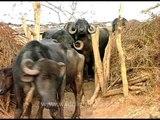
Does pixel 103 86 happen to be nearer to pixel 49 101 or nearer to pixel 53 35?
pixel 53 35

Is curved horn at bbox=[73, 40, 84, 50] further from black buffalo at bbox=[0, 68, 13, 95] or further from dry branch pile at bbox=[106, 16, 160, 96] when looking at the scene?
black buffalo at bbox=[0, 68, 13, 95]

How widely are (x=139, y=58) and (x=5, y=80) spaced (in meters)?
3.93

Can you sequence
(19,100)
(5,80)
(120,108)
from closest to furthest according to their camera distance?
(19,100) → (5,80) → (120,108)

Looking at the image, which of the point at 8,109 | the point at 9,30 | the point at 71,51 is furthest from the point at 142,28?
the point at 8,109

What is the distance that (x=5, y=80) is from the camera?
979 centimetres

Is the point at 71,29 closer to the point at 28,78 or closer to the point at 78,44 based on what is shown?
the point at 78,44

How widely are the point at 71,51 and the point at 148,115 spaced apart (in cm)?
249

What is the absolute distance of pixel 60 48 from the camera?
9.65 meters

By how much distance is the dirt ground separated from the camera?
974 cm

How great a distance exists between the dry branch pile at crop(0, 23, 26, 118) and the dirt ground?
0.73ft

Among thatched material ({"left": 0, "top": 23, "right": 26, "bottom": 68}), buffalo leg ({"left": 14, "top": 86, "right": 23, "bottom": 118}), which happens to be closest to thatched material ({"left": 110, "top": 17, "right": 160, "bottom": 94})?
A: thatched material ({"left": 0, "top": 23, "right": 26, "bottom": 68})

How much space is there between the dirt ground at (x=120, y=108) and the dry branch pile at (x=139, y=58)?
11.8 inches

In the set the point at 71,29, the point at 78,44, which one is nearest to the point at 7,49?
the point at 78,44

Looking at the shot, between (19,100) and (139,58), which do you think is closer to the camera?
(19,100)
